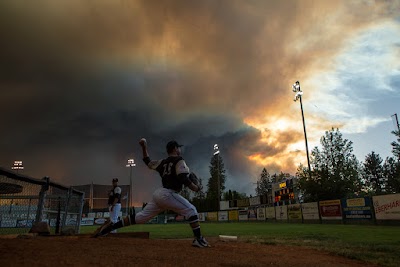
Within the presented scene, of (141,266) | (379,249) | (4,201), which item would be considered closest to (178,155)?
(141,266)

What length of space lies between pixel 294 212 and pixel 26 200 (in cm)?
2801

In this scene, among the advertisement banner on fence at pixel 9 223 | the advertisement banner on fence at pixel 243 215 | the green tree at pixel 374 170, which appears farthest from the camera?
the green tree at pixel 374 170

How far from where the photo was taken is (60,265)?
304 centimetres

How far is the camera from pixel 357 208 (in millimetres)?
22750

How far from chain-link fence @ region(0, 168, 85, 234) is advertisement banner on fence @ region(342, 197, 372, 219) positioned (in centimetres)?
2116

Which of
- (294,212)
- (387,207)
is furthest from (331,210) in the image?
(294,212)

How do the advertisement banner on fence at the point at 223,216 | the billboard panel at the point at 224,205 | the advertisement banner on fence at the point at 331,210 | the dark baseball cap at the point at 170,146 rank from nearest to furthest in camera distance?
the dark baseball cap at the point at 170,146, the advertisement banner on fence at the point at 331,210, the advertisement banner on fence at the point at 223,216, the billboard panel at the point at 224,205

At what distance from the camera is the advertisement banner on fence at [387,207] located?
64.2 ft

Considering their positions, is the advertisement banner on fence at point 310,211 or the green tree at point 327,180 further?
the green tree at point 327,180

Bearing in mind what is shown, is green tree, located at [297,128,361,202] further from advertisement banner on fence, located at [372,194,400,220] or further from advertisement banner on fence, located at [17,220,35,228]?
advertisement banner on fence, located at [17,220,35,228]

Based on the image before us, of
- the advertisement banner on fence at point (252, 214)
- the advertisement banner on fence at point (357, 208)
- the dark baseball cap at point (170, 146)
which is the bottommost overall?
the advertisement banner on fence at point (252, 214)

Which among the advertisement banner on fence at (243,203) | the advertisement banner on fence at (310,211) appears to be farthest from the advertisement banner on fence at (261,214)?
the advertisement banner on fence at (243,203)

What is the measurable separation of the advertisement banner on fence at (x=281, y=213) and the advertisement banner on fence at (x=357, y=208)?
882 centimetres

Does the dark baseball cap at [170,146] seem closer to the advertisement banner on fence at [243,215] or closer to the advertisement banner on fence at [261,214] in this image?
the advertisement banner on fence at [261,214]
